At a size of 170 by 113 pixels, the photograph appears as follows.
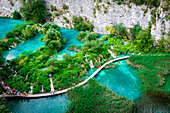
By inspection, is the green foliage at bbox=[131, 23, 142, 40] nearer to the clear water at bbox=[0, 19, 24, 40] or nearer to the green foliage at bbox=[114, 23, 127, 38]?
the green foliage at bbox=[114, 23, 127, 38]

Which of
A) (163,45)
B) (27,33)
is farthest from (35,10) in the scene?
(163,45)

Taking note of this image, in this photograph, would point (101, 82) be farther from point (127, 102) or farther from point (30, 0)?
point (30, 0)

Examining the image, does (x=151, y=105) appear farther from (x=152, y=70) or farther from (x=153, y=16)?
(x=153, y=16)

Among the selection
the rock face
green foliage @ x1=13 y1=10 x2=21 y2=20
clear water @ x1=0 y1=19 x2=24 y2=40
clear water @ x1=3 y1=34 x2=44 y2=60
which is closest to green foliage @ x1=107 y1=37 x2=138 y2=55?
the rock face

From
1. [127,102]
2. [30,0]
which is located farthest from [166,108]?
[30,0]

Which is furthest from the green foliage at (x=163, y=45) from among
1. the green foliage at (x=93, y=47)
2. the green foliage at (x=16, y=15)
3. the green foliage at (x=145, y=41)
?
the green foliage at (x=16, y=15)
